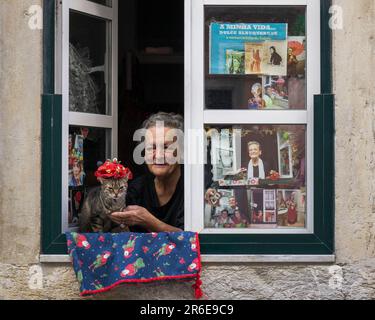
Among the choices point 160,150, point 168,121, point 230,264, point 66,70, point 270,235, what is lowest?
point 230,264

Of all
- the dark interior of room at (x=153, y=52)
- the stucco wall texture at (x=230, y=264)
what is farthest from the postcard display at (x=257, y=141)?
the dark interior of room at (x=153, y=52)

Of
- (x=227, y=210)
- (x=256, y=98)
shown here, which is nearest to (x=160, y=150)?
(x=227, y=210)

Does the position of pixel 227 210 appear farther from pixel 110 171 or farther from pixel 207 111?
pixel 110 171

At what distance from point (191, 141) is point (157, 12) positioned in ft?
8.31

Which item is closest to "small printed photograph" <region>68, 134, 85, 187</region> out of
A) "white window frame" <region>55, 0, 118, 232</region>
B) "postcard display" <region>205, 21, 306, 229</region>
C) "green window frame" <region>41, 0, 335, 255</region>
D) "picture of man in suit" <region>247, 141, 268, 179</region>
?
"white window frame" <region>55, 0, 118, 232</region>

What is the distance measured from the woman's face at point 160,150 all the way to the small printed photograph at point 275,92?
723 millimetres

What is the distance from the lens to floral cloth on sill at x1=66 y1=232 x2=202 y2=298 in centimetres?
468

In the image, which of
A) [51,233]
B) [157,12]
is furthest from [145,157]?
[157,12]

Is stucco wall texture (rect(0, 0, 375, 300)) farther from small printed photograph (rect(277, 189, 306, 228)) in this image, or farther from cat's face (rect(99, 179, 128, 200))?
cat's face (rect(99, 179, 128, 200))

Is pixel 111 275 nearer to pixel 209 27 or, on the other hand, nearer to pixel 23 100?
pixel 23 100

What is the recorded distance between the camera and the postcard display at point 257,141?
4.89m

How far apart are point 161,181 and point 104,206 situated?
573mm

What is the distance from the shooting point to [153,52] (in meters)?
6.87

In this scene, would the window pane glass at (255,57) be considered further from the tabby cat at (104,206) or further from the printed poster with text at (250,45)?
the tabby cat at (104,206)
